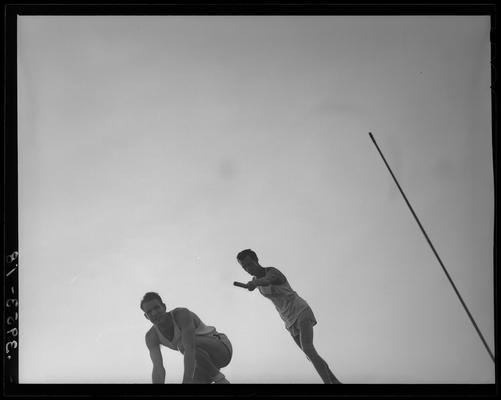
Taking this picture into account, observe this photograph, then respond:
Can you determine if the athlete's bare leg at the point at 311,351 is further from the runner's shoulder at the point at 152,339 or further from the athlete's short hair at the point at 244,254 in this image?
the runner's shoulder at the point at 152,339

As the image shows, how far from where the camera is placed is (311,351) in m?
4.99

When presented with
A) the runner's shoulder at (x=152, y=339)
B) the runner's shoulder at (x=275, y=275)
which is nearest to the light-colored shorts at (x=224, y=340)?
the runner's shoulder at (x=152, y=339)

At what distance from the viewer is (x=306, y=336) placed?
5.06 metres

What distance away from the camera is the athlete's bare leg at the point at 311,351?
4875 millimetres

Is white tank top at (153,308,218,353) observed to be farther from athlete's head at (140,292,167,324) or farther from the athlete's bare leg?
the athlete's bare leg

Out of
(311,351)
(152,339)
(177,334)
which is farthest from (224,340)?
(311,351)

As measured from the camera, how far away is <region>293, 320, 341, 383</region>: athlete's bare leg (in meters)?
4.88

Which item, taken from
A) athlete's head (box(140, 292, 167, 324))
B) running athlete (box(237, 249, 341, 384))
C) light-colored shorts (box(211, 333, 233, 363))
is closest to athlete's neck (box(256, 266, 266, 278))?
running athlete (box(237, 249, 341, 384))

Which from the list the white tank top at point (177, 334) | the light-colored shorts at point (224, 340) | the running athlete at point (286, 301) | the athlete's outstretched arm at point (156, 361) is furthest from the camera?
the running athlete at point (286, 301)

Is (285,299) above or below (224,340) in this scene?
above

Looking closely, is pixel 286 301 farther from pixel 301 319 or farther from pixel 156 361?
pixel 156 361

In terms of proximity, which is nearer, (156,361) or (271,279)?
(156,361)
